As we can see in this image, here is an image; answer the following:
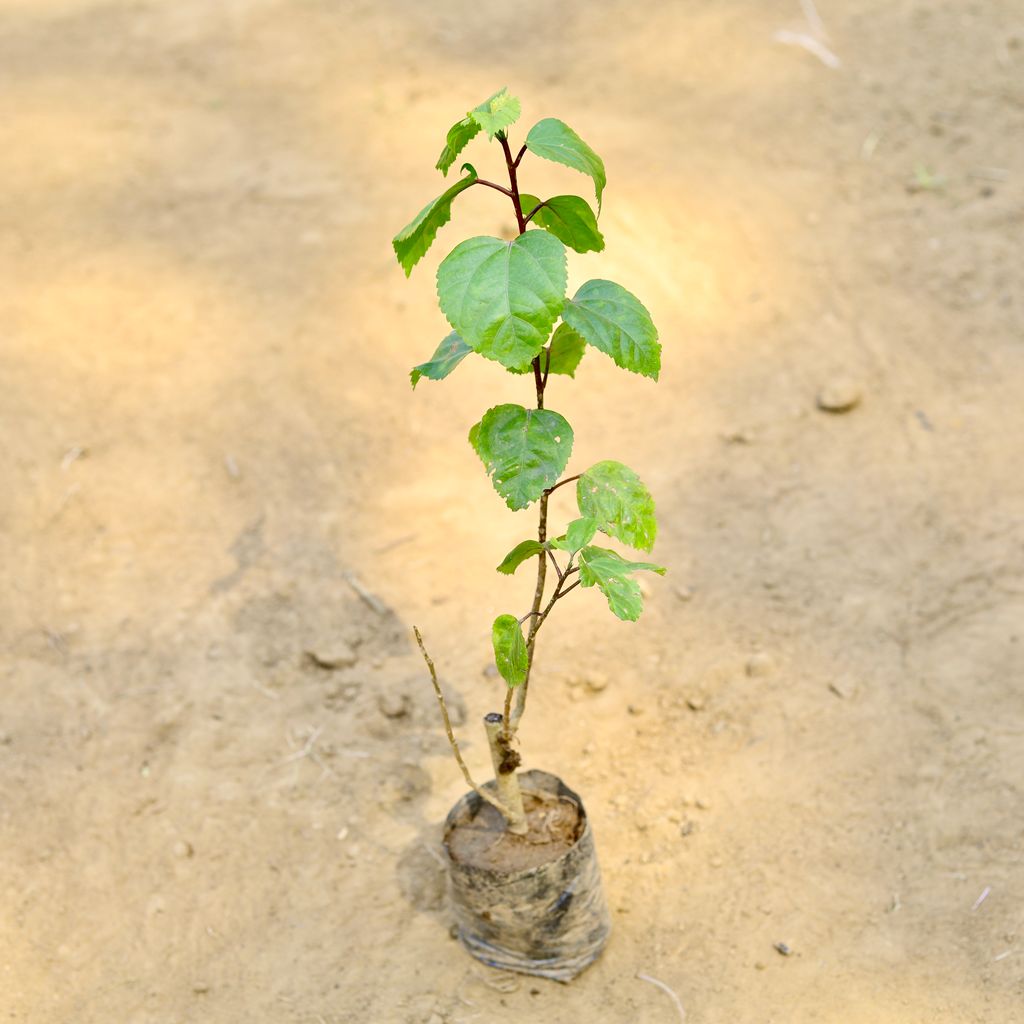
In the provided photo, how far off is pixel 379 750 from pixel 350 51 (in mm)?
3664

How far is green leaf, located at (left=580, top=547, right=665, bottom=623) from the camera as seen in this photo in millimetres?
1981

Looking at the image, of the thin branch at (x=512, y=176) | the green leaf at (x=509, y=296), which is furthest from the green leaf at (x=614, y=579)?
the thin branch at (x=512, y=176)

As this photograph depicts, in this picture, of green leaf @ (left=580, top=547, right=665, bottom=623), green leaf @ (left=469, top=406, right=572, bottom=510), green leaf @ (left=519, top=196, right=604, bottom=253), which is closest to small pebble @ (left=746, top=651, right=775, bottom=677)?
green leaf @ (left=580, top=547, right=665, bottom=623)

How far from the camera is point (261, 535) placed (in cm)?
364

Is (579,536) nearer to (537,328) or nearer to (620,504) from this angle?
(620,504)

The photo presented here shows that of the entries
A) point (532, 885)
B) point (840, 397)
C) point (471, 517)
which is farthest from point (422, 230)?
point (840, 397)

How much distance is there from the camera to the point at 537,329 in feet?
5.80

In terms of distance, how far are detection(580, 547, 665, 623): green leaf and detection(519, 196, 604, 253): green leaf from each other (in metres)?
0.56

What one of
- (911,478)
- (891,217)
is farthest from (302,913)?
(891,217)

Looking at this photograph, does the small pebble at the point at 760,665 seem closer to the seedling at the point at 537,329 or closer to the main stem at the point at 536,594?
the main stem at the point at 536,594

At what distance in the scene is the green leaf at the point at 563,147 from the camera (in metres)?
1.83

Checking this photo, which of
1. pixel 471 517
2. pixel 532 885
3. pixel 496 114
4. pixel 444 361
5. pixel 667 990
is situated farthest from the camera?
pixel 471 517

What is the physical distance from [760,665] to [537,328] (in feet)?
5.91

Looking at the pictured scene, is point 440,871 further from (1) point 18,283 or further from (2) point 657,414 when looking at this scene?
(1) point 18,283
